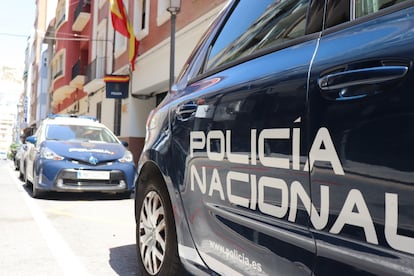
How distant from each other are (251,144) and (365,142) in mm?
639

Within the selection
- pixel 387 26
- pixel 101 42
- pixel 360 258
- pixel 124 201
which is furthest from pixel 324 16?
pixel 101 42

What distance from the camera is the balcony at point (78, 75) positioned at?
24486mm

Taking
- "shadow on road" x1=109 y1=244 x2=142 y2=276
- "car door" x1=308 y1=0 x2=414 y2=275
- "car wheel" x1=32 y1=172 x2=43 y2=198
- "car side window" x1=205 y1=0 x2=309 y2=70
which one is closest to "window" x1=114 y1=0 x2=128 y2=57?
"car wheel" x1=32 y1=172 x2=43 y2=198

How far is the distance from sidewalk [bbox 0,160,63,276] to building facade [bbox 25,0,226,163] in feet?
19.3

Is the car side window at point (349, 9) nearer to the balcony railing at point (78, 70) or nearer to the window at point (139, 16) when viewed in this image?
the window at point (139, 16)

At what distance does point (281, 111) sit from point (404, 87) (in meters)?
0.56

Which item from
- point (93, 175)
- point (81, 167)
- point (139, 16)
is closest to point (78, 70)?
point (139, 16)

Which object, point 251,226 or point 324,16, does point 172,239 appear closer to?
point 251,226

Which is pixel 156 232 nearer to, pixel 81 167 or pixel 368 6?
pixel 368 6

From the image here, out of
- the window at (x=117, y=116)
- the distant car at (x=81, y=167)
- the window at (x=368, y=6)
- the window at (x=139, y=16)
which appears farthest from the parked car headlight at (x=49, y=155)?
the window at (x=117, y=116)

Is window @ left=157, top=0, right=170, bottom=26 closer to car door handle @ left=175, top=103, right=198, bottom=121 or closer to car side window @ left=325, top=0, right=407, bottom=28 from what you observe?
car door handle @ left=175, top=103, right=198, bottom=121

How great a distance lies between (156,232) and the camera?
3.13m

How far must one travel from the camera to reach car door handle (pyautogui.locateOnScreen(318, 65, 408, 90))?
4.56ft

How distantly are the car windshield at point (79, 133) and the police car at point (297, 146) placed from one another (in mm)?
6210
